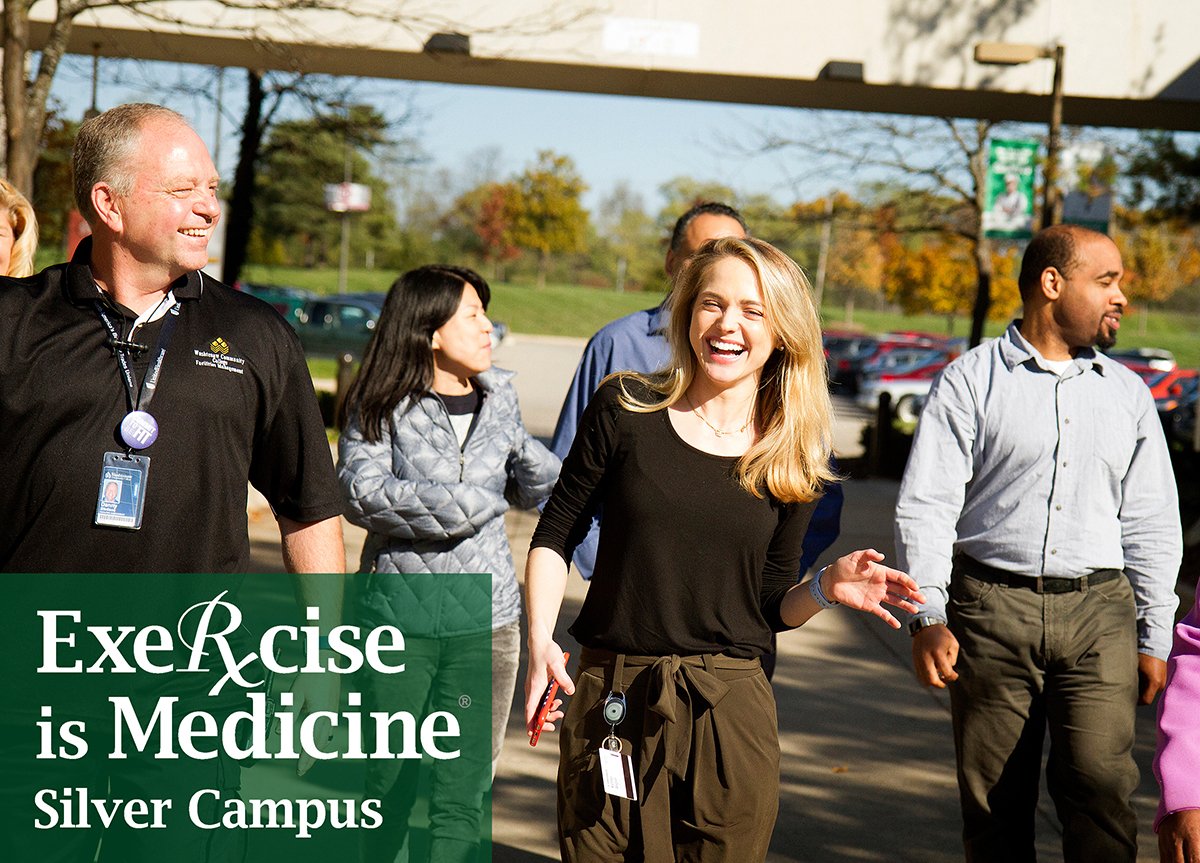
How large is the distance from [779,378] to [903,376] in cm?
2439

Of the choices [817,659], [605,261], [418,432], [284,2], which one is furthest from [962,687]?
[605,261]

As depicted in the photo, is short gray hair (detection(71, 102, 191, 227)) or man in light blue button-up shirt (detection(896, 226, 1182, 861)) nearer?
short gray hair (detection(71, 102, 191, 227))

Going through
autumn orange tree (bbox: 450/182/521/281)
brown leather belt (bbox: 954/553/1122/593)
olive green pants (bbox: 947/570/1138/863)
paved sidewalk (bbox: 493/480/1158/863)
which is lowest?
paved sidewalk (bbox: 493/480/1158/863)

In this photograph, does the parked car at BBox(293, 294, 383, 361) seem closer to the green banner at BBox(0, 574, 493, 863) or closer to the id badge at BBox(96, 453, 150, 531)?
the green banner at BBox(0, 574, 493, 863)

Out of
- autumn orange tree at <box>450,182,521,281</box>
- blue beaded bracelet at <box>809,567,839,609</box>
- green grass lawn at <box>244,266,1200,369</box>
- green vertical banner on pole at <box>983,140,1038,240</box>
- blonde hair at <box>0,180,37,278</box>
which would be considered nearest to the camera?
blue beaded bracelet at <box>809,567,839,609</box>

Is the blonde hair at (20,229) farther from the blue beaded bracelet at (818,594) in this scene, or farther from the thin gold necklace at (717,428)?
the blue beaded bracelet at (818,594)

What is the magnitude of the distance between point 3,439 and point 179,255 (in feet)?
1.73

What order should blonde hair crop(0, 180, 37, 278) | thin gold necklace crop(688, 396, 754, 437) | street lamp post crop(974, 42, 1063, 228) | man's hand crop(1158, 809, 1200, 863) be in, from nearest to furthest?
man's hand crop(1158, 809, 1200, 863) → thin gold necklace crop(688, 396, 754, 437) → blonde hair crop(0, 180, 37, 278) → street lamp post crop(974, 42, 1063, 228)

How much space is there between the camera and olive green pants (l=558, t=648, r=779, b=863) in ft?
8.32

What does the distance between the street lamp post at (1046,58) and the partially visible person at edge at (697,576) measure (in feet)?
32.1

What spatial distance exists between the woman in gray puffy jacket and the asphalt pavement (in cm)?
45

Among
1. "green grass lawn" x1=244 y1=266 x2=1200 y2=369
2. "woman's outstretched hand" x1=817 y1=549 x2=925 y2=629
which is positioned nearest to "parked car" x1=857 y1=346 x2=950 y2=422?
"woman's outstretched hand" x1=817 y1=549 x2=925 y2=629

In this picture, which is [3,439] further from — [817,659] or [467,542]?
[817,659]

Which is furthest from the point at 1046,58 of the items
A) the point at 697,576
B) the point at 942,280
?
the point at 942,280
